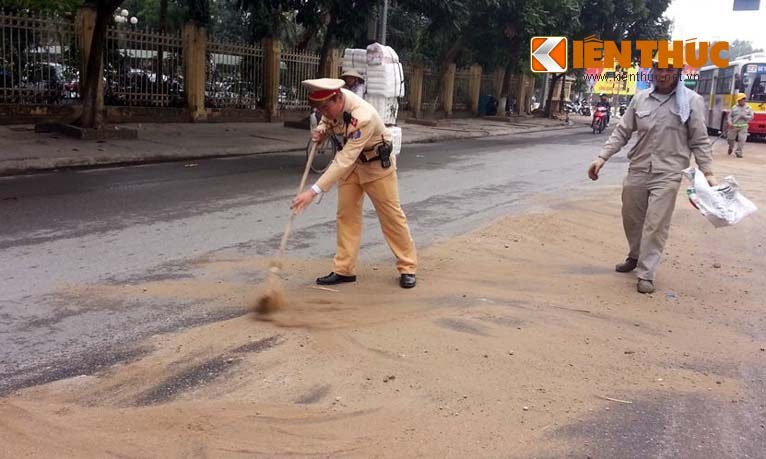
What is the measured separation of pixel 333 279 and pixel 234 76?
615 inches

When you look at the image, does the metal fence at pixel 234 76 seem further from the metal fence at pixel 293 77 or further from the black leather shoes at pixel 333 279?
the black leather shoes at pixel 333 279

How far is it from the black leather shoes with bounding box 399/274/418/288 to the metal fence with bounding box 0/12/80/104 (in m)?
12.5

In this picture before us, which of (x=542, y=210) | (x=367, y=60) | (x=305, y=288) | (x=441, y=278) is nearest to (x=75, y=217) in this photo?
(x=305, y=288)

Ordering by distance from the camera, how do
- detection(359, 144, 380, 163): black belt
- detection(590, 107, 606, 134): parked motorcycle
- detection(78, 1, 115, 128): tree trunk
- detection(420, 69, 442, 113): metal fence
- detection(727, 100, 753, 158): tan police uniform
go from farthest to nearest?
detection(420, 69, 442, 113): metal fence, detection(590, 107, 606, 134): parked motorcycle, detection(727, 100, 753, 158): tan police uniform, detection(78, 1, 115, 128): tree trunk, detection(359, 144, 380, 163): black belt

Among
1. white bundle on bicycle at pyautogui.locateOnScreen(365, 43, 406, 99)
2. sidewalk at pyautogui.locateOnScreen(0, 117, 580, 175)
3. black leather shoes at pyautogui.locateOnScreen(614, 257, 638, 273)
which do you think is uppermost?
white bundle on bicycle at pyautogui.locateOnScreen(365, 43, 406, 99)

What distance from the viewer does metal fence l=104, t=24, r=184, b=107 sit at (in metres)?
16.3

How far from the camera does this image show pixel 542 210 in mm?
8711

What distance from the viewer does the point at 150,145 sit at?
13.2m

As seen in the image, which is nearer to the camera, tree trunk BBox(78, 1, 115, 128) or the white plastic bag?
the white plastic bag

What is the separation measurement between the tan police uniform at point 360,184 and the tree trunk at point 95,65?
369 inches

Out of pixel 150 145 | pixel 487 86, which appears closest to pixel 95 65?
pixel 150 145

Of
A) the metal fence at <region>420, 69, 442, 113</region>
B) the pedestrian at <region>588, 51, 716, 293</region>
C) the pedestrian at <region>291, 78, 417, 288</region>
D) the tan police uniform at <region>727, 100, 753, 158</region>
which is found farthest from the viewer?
the metal fence at <region>420, 69, 442, 113</region>

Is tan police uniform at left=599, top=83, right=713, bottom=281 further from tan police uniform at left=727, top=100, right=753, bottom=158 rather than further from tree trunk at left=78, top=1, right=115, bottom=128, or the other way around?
tan police uniform at left=727, top=100, right=753, bottom=158

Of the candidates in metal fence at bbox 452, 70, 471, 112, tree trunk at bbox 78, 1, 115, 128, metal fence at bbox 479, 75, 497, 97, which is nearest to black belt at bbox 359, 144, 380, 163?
tree trunk at bbox 78, 1, 115, 128
